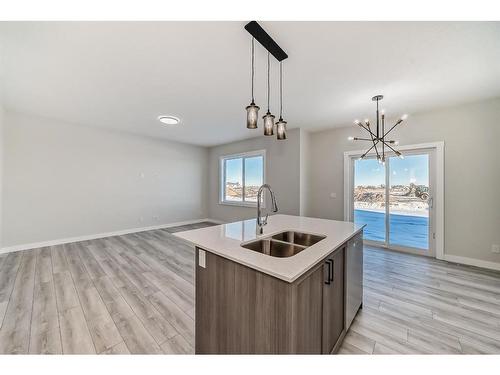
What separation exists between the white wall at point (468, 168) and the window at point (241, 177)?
320 centimetres

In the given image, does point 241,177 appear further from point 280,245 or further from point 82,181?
point 280,245

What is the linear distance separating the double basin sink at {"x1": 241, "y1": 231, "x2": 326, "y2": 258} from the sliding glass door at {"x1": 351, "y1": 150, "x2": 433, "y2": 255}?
300 cm

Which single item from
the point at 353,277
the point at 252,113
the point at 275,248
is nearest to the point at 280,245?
the point at 275,248

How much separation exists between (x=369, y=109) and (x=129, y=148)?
5390 mm

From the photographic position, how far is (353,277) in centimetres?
179

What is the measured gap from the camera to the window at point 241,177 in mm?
5633

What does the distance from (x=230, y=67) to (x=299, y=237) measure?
1978 mm

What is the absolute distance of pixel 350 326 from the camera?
5.94 feet

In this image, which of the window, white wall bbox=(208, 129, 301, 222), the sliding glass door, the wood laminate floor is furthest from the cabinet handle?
the window

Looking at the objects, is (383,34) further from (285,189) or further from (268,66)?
(285,189)

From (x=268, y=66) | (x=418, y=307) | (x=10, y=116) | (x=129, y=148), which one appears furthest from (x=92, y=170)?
(x=418, y=307)

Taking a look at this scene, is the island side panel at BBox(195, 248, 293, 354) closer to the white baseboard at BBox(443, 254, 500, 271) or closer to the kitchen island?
the kitchen island

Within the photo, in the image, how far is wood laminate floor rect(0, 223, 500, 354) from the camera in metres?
1.60

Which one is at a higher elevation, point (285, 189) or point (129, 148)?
point (129, 148)
